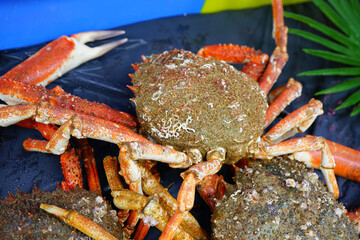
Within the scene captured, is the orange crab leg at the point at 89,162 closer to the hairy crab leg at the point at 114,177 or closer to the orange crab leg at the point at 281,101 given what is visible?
the hairy crab leg at the point at 114,177

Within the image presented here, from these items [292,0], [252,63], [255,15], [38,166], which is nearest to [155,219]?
[38,166]

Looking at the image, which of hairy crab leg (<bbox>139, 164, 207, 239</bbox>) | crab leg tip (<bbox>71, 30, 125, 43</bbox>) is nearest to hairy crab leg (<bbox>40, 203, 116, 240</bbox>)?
hairy crab leg (<bbox>139, 164, 207, 239</bbox>)

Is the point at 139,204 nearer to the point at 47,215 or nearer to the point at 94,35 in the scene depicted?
the point at 47,215

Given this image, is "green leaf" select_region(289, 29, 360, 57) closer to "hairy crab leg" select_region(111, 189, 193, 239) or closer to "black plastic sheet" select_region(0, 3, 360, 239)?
"black plastic sheet" select_region(0, 3, 360, 239)

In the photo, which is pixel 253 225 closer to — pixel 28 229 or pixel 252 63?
pixel 28 229

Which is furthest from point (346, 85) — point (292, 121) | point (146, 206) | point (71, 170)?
point (71, 170)
